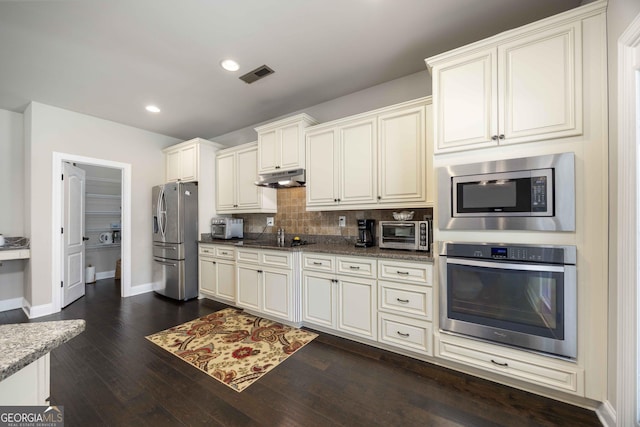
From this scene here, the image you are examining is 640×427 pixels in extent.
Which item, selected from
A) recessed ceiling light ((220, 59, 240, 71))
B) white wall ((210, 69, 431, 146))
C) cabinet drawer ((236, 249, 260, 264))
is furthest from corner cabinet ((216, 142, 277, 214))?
recessed ceiling light ((220, 59, 240, 71))

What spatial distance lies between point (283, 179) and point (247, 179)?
33.3 inches

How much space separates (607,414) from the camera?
151 centimetres

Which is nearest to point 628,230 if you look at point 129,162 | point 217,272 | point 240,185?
point 240,185

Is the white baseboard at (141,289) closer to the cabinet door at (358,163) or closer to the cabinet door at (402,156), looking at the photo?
the cabinet door at (358,163)

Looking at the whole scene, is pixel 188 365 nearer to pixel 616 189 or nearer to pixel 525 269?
pixel 525 269

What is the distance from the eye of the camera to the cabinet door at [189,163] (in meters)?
4.09

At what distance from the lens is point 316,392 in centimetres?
182

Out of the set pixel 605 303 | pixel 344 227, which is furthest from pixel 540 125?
pixel 344 227

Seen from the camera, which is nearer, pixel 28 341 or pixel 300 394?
pixel 28 341

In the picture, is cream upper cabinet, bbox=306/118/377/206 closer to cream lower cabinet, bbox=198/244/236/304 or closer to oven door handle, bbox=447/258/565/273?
oven door handle, bbox=447/258/565/273

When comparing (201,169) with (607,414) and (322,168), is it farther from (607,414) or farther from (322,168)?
(607,414)

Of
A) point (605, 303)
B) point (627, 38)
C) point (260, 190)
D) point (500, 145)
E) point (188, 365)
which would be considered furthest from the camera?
point (260, 190)

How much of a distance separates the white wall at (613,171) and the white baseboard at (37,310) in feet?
18.5

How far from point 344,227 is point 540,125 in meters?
2.08
